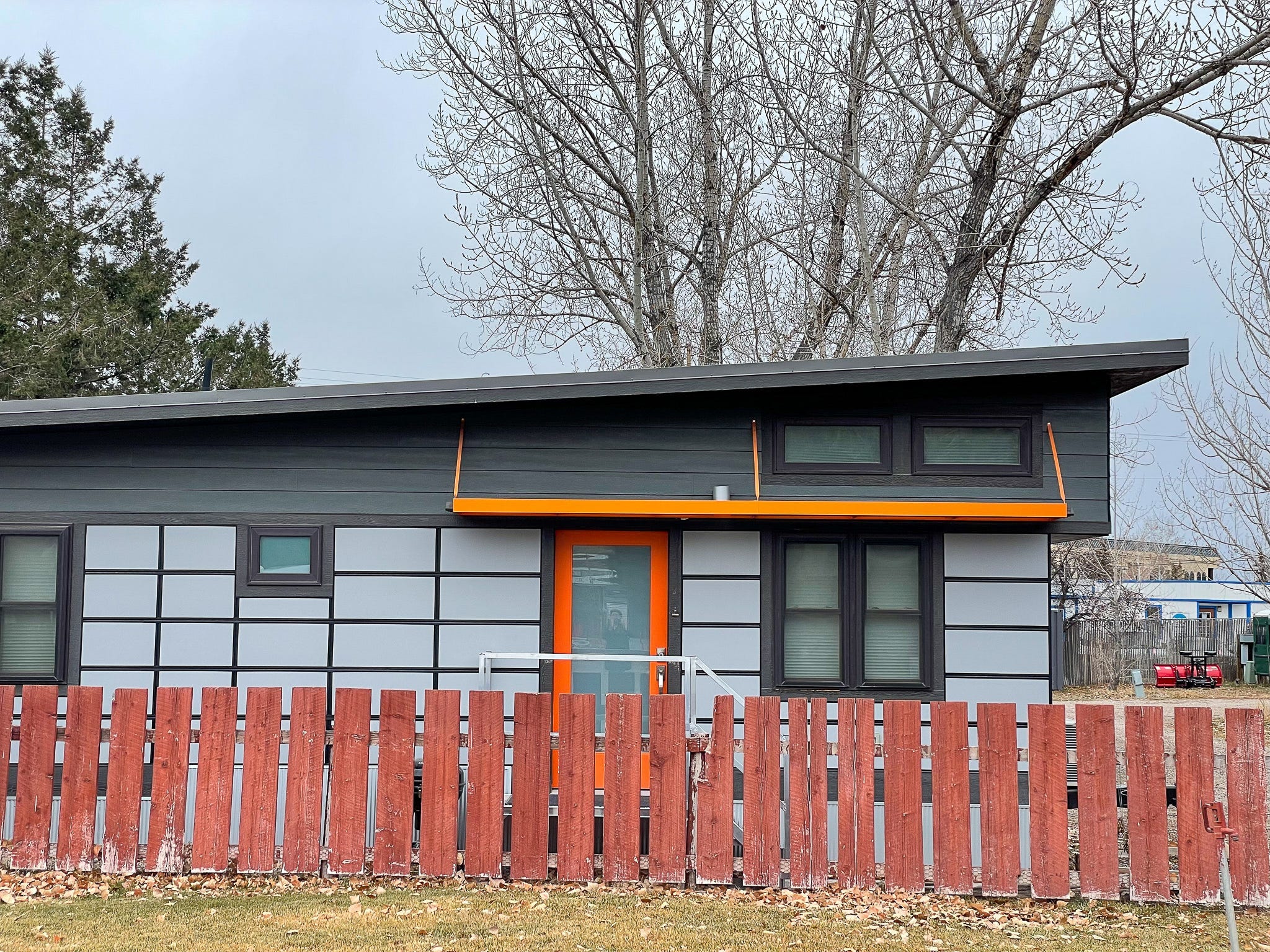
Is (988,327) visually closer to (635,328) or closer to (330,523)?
(635,328)

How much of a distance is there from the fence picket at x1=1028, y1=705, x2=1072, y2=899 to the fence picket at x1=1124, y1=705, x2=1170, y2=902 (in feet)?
1.18

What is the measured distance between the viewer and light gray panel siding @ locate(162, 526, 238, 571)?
8148mm

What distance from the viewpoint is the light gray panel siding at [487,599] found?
8211mm

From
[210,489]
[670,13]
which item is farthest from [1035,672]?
[670,13]

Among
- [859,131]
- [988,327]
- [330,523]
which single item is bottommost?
[330,523]

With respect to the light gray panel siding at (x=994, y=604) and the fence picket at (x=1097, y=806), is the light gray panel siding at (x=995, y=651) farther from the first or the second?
the fence picket at (x=1097, y=806)

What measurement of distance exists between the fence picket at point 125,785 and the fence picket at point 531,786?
6.96 ft

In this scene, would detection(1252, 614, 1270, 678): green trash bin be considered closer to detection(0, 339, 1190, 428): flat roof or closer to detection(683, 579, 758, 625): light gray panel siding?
detection(0, 339, 1190, 428): flat roof

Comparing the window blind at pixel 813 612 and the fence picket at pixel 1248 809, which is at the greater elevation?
the window blind at pixel 813 612

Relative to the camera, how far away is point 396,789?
6160mm

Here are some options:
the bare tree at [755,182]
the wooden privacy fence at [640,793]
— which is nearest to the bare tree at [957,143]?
the bare tree at [755,182]

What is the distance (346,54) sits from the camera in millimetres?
21984

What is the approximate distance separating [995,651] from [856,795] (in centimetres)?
256

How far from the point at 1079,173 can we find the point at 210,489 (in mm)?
12573
